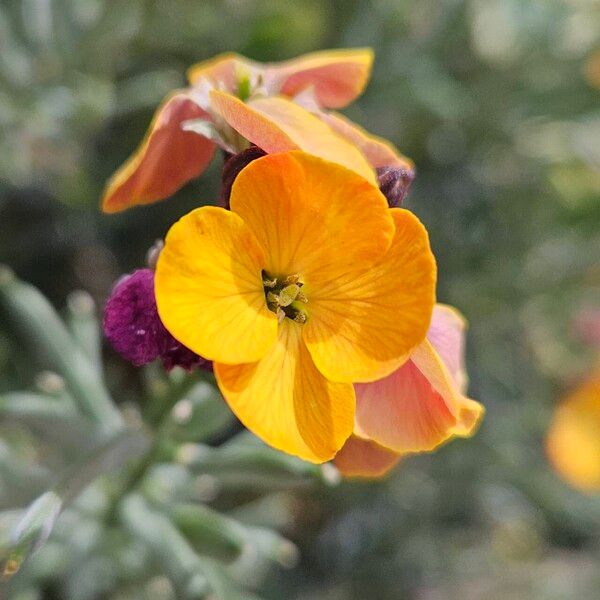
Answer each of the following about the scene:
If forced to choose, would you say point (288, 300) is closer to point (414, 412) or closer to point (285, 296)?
point (285, 296)

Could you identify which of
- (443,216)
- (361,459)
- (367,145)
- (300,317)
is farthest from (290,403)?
(443,216)

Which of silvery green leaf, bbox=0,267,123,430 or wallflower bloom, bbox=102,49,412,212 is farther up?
wallflower bloom, bbox=102,49,412,212

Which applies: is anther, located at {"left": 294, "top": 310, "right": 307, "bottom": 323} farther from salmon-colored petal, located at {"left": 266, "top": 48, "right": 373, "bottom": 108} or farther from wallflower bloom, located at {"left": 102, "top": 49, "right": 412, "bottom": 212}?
salmon-colored petal, located at {"left": 266, "top": 48, "right": 373, "bottom": 108}

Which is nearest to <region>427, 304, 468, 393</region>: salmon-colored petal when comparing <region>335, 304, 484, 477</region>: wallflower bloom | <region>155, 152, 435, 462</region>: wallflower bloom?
<region>335, 304, 484, 477</region>: wallflower bloom

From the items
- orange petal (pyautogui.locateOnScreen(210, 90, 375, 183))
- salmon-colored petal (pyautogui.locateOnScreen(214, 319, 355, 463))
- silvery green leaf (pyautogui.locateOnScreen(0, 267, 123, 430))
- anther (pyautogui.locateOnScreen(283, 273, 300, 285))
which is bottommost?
silvery green leaf (pyautogui.locateOnScreen(0, 267, 123, 430))

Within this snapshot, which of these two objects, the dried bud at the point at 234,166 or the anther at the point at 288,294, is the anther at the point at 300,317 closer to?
the anther at the point at 288,294

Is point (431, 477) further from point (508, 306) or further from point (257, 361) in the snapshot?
point (257, 361)
